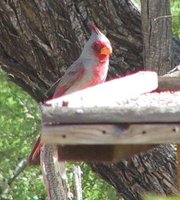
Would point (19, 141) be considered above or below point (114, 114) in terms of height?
below

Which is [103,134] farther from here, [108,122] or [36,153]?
[36,153]

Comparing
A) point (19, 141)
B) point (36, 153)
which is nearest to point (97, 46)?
point (36, 153)

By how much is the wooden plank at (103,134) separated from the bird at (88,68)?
2.10m

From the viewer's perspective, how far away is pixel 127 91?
2574mm

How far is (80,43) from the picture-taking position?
4465mm

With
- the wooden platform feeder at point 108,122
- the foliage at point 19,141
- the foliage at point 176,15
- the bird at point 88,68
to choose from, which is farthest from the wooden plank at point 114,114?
the foliage at point 19,141

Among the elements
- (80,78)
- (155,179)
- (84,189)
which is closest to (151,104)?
(155,179)

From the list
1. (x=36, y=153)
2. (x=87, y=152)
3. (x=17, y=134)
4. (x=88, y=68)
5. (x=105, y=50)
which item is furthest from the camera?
(x=17, y=134)

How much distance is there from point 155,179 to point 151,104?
7.15 ft

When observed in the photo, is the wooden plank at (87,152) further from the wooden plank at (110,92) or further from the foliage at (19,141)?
the foliage at (19,141)

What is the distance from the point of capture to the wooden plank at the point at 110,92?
2121mm

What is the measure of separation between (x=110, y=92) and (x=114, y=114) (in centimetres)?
39

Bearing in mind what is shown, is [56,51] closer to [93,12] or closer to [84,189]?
[93,12]

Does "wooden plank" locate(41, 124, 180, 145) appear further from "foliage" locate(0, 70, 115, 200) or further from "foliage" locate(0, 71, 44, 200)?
"foliage" locate(0, 71, 44, 200)
